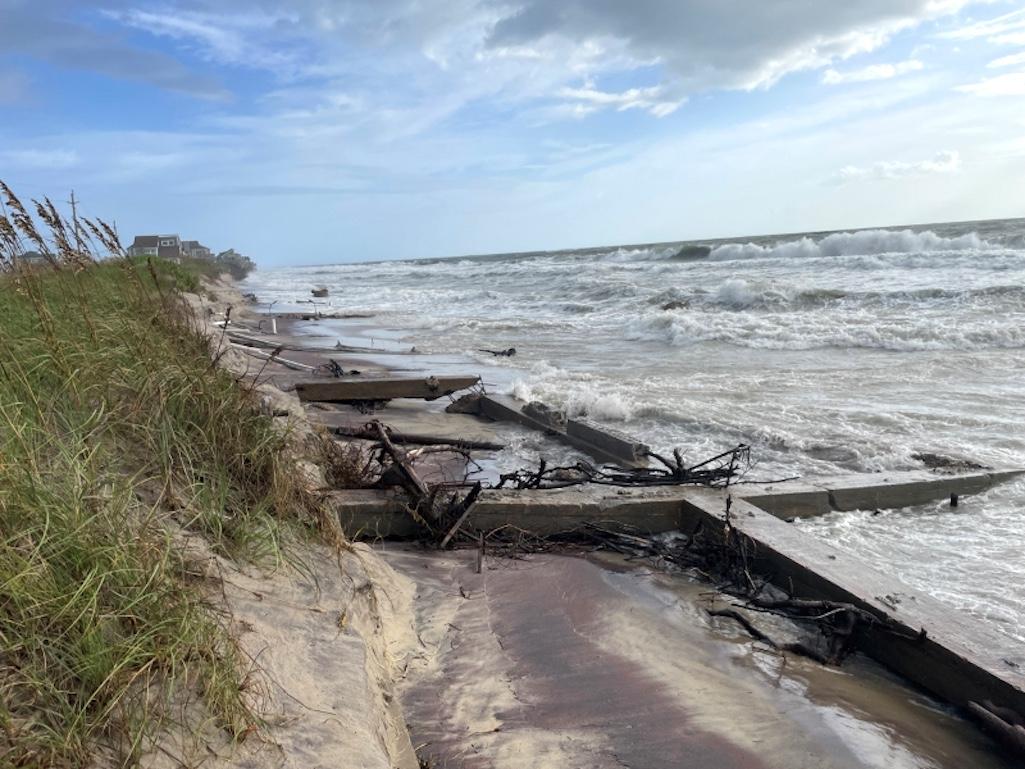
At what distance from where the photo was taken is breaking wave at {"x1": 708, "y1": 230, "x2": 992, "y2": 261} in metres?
30.9

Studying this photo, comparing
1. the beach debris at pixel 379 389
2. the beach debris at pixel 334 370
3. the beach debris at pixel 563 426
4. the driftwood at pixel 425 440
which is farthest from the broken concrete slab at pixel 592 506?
the beach debris at pixel 334 370

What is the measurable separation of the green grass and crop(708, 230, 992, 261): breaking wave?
32175 mm

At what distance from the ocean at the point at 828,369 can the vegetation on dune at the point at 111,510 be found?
353 cm

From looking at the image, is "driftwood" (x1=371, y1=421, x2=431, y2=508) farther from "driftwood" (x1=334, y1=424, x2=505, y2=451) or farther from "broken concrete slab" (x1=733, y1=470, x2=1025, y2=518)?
"broken concrete slab" (x1=733, y1=470, x2=1025, y2=518)

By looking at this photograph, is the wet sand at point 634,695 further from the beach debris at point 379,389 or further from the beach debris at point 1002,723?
the beach debris at point 379,389

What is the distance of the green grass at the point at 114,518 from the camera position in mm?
1760

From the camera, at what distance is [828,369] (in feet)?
38.3

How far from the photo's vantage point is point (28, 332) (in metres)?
3.75

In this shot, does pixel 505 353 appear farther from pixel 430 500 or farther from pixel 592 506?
pixel 430 500

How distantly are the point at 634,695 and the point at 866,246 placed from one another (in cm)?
3553

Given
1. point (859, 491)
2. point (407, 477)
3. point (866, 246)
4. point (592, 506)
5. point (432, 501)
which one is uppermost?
point (866, 246)

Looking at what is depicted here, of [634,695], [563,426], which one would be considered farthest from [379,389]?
[634,695]

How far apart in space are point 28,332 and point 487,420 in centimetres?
527

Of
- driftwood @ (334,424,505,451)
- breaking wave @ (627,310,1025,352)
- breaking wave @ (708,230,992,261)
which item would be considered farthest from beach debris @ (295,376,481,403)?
breaking wave @ (708,230,992,261)
